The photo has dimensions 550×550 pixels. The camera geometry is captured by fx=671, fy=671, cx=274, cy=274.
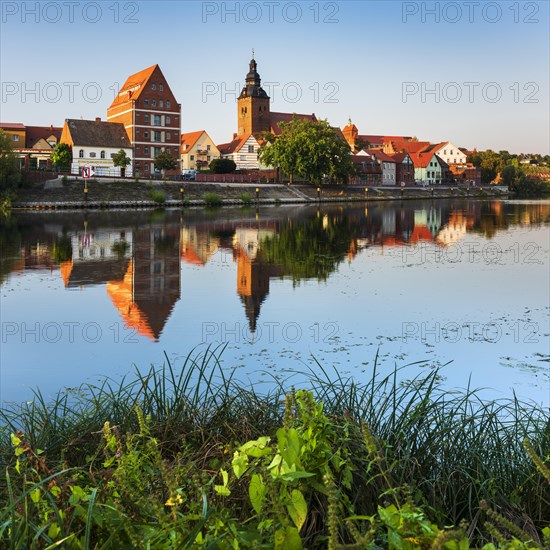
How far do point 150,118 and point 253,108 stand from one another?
31.0m

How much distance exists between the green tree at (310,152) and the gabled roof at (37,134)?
45848 mm

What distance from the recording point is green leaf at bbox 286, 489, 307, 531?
291 centimetres

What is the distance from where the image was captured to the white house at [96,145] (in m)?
81.9

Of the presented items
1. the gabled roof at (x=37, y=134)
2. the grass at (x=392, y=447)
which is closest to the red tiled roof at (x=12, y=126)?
the gabled roof at (x=37, y=134)

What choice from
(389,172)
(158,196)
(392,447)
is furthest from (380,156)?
(392,447)

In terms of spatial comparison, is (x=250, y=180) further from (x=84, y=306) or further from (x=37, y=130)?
(x=84, y=306)

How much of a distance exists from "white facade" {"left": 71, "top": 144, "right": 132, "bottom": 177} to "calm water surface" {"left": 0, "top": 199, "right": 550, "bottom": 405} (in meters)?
52.0

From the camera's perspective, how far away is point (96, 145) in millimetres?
83188

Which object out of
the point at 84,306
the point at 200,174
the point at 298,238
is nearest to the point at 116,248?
the point at 298,238

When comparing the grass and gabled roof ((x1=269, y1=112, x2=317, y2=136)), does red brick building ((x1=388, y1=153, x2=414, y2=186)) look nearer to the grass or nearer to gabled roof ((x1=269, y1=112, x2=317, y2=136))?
gabled roof ((x1=269, y1=112, x2=317, y2=136))

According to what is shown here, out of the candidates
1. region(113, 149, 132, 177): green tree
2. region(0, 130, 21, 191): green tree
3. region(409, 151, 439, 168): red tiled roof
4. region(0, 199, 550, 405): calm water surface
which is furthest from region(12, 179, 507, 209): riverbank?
region(409, 151, 439, 168): red tiled roof

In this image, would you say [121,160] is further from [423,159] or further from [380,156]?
[423,159]

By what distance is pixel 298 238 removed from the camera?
32188mm

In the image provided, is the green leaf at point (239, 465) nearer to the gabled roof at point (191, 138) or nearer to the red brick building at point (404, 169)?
the gabled roof at point (191, 138)
